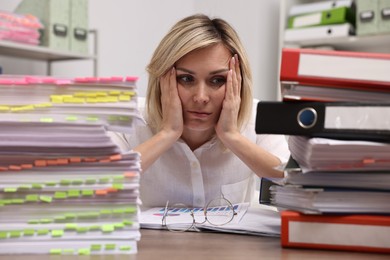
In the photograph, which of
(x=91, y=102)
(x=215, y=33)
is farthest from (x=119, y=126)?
(x=215, y=33)

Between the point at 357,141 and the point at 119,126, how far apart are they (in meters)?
0.30

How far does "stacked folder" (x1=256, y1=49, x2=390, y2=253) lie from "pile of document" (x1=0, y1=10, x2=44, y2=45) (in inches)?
67.6

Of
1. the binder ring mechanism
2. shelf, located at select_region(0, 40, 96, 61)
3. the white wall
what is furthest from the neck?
the white wall

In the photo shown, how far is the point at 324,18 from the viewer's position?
8.81 feet

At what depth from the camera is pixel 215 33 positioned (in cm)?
137

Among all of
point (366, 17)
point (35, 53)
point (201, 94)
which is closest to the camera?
point (201, 94)

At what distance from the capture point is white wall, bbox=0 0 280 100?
281 centimetres

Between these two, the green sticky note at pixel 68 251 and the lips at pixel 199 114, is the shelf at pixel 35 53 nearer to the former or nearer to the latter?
the lips at pixel 199 114

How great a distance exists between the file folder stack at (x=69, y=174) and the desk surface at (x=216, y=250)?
0.02 metres

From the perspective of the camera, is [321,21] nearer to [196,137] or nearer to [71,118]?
[196,137]

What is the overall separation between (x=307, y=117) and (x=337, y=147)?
53 millimetres

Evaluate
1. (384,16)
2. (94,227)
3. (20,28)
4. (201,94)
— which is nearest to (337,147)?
(94,227)

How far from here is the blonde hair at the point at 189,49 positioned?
1.32m

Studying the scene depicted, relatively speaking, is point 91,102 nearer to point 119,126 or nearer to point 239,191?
point 119,126
